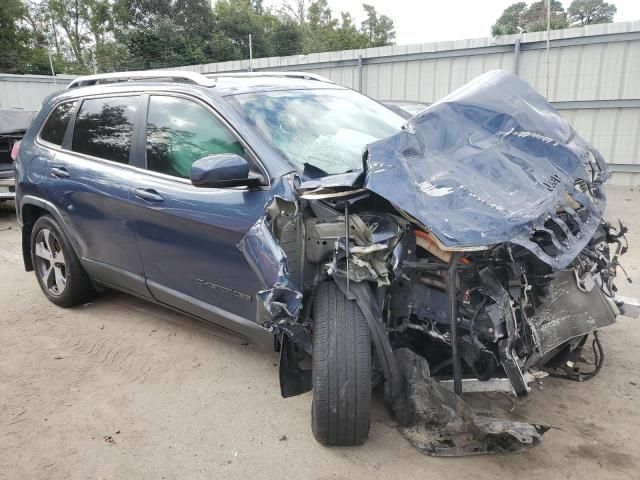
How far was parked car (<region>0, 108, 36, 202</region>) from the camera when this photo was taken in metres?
7.69

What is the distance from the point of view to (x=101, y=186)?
3.50 m

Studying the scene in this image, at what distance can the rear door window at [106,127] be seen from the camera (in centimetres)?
348

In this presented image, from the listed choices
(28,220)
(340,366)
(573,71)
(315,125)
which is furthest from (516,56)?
(340,366)

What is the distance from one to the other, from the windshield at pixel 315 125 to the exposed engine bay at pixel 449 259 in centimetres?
34

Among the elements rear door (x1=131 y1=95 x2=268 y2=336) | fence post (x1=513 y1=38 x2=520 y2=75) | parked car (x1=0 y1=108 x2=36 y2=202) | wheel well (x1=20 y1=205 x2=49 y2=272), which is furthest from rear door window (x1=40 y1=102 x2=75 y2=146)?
fence post (x1=513 y1=38 x2=520 y2=75)

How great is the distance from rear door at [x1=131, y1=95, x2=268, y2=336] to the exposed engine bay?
1.02 feet

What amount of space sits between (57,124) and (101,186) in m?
1.02

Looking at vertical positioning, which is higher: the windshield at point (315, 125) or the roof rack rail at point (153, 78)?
the roof rack rail at point (153, 78)

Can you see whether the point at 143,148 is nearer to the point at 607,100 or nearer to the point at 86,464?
the point at 86,464

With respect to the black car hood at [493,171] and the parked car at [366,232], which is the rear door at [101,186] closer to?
the parked car at [366,232]

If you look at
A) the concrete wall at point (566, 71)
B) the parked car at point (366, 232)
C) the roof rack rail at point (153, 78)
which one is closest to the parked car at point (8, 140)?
the roof rack rail at point (153, 78)

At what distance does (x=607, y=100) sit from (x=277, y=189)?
7.97 metres

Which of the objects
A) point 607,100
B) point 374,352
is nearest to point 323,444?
point 374,352

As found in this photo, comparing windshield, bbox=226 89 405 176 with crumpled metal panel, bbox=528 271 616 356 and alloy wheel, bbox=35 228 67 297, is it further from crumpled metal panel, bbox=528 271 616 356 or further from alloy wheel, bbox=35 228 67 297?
alloy wheel, bbox=35 228 67 297
